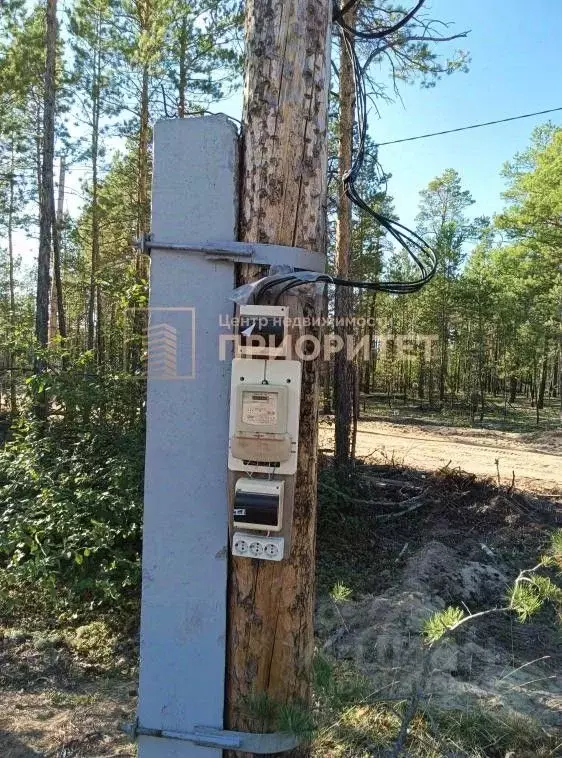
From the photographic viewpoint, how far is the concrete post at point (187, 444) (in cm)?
159

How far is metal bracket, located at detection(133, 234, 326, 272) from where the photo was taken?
1.54 metres

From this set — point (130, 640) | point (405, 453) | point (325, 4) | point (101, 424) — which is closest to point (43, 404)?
point (101, 424)

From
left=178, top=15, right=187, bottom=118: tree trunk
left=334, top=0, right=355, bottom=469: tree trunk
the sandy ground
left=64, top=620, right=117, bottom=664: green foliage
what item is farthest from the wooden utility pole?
left=178, top=15, right=187, bottom=118: tree trunk

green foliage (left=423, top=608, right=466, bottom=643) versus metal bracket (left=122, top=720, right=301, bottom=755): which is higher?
green foliage (left=423, top=608, right=466, bottom=643)

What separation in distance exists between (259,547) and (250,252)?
81 centimetres

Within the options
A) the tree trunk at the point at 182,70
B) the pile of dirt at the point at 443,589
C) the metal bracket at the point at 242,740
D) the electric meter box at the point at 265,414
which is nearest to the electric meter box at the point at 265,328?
the electric meter box at the point at 265,414

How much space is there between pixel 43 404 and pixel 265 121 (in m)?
5.83

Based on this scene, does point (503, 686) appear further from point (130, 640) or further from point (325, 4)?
point (325, 4)

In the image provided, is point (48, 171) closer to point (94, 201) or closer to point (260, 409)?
point (94, 201)

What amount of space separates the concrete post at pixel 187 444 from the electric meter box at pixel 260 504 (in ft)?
0.47

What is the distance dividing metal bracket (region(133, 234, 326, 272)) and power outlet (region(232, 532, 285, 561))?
0.75m

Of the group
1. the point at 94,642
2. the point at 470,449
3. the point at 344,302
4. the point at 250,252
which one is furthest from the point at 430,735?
the point at 470,449

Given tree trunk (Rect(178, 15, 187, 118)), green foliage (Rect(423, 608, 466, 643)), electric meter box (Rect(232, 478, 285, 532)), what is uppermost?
tree trunk (Rect(178, 15, 187, 118))

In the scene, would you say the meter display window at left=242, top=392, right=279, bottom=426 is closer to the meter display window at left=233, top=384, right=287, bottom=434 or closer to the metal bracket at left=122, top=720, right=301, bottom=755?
the meter display window at left=233, top=384, right=287, bottom=434
